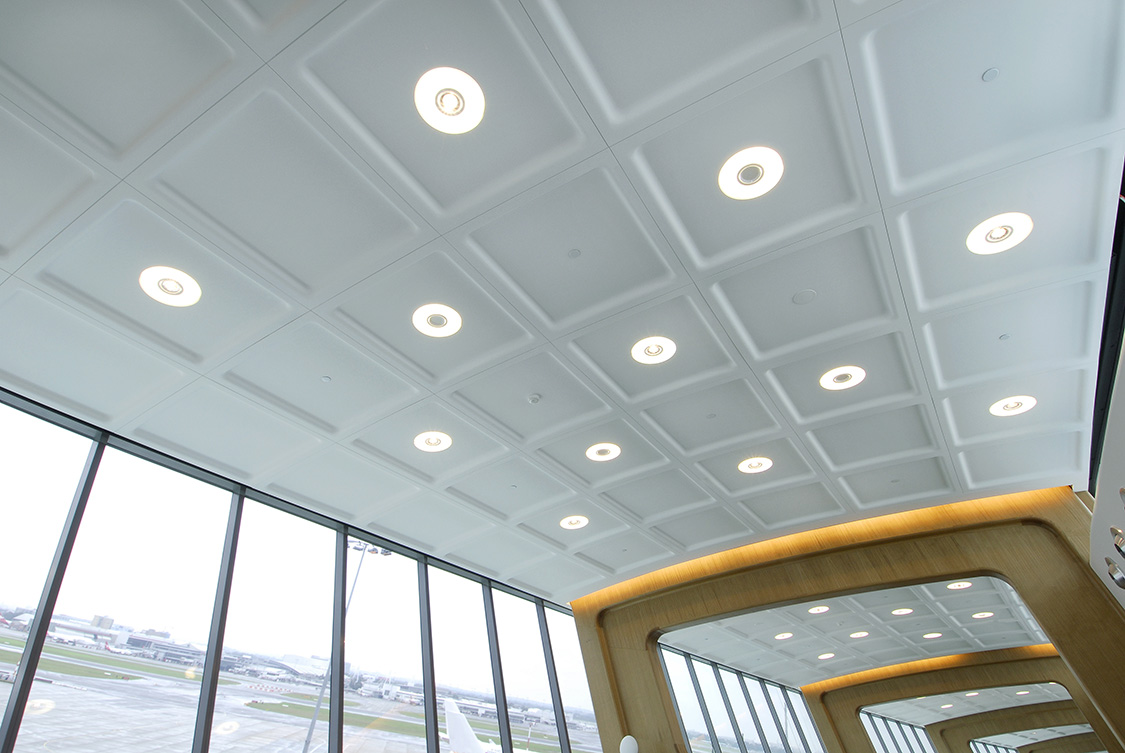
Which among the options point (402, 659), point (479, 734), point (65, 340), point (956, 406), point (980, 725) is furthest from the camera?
point (980, 725)

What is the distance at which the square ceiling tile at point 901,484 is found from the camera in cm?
810

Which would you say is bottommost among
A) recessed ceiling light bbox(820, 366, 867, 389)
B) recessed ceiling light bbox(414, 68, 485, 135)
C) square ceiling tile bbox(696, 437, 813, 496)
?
recessed ceiling light bbox(820, 366, 867, 389)

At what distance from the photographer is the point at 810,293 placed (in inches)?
206

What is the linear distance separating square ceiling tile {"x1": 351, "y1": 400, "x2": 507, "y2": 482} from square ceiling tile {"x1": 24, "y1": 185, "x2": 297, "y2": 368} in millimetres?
1671

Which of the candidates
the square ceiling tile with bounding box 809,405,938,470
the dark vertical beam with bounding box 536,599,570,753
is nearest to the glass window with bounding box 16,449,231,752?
the dark vertical beam with bounding box 536,599,570,753

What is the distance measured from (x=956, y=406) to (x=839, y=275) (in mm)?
3008

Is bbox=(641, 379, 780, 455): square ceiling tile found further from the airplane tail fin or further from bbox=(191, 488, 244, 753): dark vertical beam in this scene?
the airplane tail fin

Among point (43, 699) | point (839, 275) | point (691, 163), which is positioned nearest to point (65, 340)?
point (43, 699)

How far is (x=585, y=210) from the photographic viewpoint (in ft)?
14.4

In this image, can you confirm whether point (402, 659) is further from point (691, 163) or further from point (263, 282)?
point (691, 163)

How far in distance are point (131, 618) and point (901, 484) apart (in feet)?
29.9

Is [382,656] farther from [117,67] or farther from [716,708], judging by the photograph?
[716,708]

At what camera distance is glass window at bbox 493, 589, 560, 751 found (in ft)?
30.8

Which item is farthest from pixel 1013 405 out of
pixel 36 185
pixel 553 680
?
pixel 36 185
